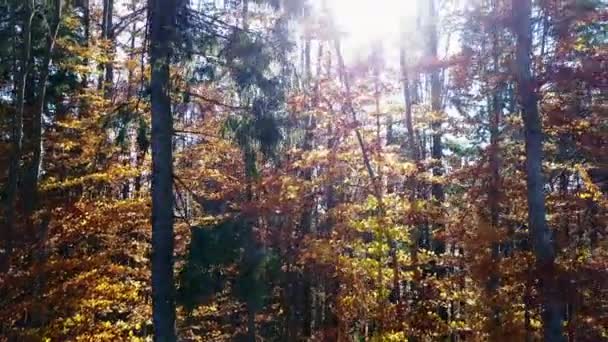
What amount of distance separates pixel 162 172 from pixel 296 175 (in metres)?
6.11

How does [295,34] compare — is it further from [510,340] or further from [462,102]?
[510,340]

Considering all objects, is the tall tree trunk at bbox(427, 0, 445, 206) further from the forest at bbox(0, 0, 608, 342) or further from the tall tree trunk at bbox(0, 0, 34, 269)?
the tall tree trunk at bbox(0, 0, 34, 269)

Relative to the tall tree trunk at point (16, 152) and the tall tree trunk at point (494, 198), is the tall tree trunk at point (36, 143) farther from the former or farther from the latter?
the tall tree trunk at point (494, 198)

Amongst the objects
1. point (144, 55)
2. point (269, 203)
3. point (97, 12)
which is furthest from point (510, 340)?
point (97, 12)

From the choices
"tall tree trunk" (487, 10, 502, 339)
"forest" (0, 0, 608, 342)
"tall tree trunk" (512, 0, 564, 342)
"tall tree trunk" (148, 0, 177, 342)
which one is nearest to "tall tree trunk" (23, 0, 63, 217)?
"forest" (0, 0, 608, 342)

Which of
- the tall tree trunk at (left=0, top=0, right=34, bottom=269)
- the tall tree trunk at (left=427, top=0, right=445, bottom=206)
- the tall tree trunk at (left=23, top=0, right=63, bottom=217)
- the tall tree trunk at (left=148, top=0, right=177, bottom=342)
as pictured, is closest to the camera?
the tall tree trunk at (left=148, top=0, right=177, bottom=342)

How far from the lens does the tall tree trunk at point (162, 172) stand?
8.28 metres

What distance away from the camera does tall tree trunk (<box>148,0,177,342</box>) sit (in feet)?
27.2

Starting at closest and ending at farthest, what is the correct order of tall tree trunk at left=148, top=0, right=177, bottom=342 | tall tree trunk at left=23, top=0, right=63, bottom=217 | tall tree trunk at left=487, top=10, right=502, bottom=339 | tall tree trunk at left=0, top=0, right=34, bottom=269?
1. tall tree trunk at left=148, top=0, right=177, bottom=342
2. tall tree trunk at left=0, top=0, right=34, bottom=269
3. tall tree trunk at left=487, top=10, right=502, bottom=339
4. tall tree trunk at left=23, top=0, right=63, bottom=217

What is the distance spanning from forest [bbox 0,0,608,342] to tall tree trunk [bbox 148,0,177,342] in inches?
1.0

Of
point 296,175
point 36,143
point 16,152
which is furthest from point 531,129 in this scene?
point 16,152

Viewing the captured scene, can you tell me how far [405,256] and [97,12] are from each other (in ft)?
40.0

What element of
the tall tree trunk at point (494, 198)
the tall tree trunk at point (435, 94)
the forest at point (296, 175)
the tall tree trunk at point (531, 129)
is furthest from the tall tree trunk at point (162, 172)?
the tall tree trunk at point (435, 94)

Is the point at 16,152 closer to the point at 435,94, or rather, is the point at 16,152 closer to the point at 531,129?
the point at 531,129
